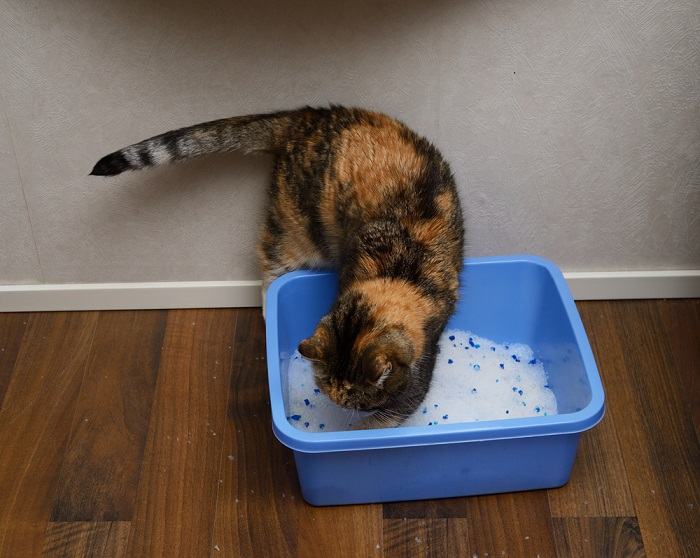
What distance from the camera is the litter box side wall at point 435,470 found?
1.47m

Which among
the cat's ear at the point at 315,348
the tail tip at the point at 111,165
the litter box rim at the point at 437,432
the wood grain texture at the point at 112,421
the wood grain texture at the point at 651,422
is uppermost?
the tail tip at the point at 111,165

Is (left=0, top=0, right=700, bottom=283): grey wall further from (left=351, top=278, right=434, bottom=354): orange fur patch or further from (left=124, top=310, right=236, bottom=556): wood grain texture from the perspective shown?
(left=351, top=278, right=434, bottom=354): orange fur patch

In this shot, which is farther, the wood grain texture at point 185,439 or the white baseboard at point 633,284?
the white baseboard at point 633,284

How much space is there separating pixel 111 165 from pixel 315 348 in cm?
56

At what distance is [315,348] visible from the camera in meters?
1.38

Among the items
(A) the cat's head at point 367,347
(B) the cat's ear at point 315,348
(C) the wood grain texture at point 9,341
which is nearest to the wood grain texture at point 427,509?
(A) the cat's head at point 367,347

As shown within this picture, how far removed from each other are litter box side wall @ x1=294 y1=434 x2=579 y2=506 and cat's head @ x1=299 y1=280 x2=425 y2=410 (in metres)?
0.12

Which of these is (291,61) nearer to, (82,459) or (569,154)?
(569,154)

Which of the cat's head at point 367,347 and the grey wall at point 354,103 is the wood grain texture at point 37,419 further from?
the cat's head at point 367,347

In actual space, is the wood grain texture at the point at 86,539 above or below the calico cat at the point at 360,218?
below

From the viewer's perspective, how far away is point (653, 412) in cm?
173

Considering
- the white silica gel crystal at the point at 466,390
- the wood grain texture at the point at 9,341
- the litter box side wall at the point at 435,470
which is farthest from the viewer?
the wood grain texture at the point at 9,341

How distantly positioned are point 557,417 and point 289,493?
0.53 m

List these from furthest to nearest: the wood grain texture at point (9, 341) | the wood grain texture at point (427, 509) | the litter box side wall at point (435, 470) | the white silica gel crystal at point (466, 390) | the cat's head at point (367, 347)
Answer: the wood grain texture at point (9, 341) → the white silica gel crystal at point (466, 390) → the wood grain texture at point (427, 509) → the litter box side wall at point (435, 470) → the cat's head at point (367, 347)
